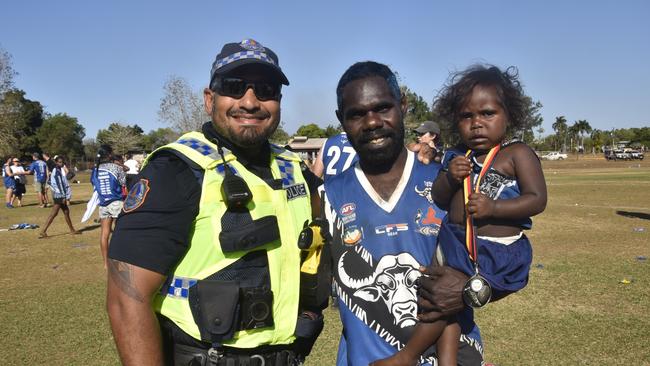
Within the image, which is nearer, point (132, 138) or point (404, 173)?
point (404, 173)

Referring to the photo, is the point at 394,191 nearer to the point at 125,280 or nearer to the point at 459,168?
the point at 459,168

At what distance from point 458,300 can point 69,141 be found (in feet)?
264

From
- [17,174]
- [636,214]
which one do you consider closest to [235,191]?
[636,214]

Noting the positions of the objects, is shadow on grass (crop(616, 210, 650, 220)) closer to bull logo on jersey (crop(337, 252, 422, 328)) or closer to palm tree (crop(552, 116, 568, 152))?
bull logo on jersey (crop(337, 252, 422, 328))

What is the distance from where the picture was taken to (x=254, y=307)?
2021 millimetres

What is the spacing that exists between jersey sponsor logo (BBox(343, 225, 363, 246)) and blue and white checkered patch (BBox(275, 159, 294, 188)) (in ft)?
1.25

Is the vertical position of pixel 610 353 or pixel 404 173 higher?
pixel 404 173

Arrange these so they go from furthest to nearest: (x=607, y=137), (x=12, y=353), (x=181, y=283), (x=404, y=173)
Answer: (x=607, y=137) < (x=12, y=353) < (x=404, y=173) < (x=181, y=283)

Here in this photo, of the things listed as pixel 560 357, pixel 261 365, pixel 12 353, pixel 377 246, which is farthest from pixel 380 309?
pixel 12 353

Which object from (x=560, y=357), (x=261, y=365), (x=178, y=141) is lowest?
(x=560, y=357)

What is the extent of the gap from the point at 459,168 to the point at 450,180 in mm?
84

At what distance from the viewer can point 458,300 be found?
2.16 m

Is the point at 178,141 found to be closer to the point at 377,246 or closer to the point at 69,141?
the point at 377,246

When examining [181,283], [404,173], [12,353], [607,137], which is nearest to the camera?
[181,283]
